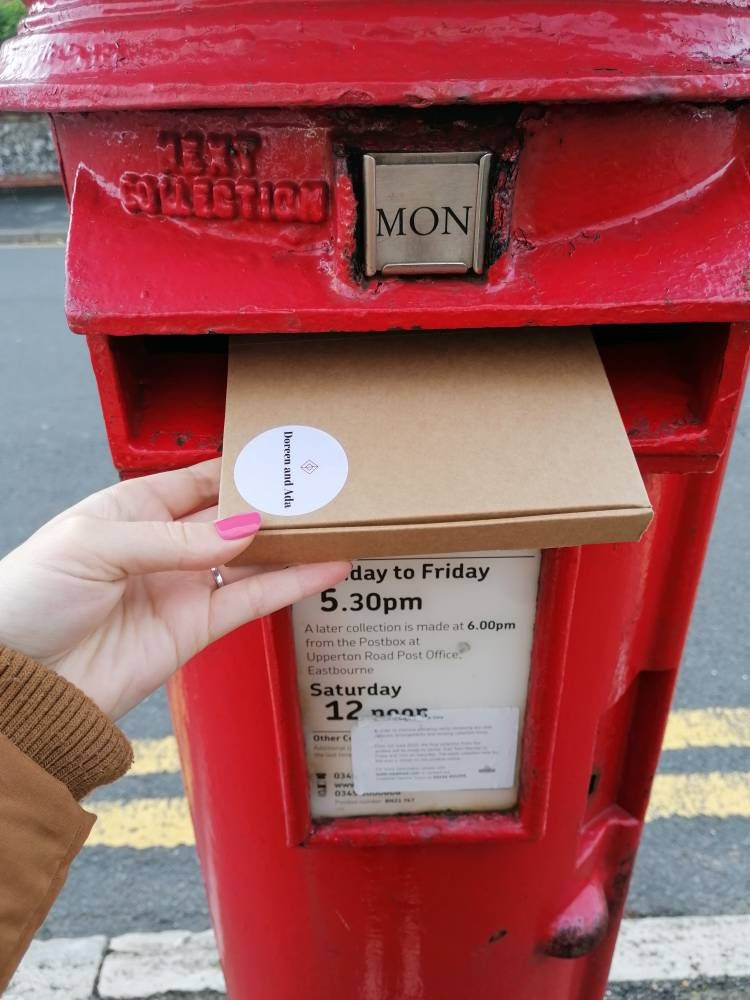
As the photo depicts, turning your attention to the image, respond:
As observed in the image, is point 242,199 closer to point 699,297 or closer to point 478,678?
point 699,297

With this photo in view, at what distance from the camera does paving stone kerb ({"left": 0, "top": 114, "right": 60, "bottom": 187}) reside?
9.59 metres

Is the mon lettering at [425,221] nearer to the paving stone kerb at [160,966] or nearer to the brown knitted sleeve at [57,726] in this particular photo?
the brown knitted sleeve at [57,726]

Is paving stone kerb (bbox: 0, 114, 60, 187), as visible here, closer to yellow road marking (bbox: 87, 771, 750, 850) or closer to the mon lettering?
yellow road marking (bbox: 87, 771, 750, 850)

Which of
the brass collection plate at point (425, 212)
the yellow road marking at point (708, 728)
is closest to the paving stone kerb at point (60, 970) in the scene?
the yellow road marking at point (708, 728)

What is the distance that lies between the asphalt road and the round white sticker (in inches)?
68.3

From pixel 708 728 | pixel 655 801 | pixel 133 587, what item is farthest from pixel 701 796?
pixel 133 587

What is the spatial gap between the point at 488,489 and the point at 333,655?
42cm

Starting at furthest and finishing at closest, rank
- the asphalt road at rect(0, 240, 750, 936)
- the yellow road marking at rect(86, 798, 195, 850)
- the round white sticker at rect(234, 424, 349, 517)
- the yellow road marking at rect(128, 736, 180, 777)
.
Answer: the yellow road marking at rect(128, 736, 180, 777)
the yellow road marking at rect(86, 798, 195, 850)
the asphalt road at rect(0, 240, 750, 936)
the round white sticker at rect(234, 424, 349, 517)

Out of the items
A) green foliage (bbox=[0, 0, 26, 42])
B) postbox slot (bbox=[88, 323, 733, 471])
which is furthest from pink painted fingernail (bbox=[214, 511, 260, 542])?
green foliage (bbox=[0, 0, 26, 42])

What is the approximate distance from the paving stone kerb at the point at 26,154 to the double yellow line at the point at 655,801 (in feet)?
→ 29.1

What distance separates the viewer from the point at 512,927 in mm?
1395

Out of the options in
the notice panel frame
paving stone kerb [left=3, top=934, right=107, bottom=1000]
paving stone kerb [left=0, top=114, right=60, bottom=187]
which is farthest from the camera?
paving stone kerb [left=0, top=114, right=60, bottom=187]

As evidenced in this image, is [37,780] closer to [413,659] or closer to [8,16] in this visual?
[413,659]

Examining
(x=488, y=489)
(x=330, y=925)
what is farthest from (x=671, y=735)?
(x=488, y=489)
